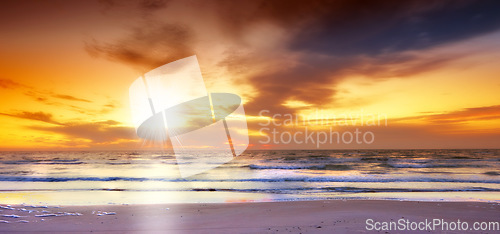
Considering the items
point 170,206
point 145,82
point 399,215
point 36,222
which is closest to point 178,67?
point 145,82

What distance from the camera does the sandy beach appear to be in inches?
272

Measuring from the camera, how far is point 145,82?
40.5 feet

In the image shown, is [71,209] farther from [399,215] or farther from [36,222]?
[399,215]

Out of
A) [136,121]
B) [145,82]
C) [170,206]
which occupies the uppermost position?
[145,82]

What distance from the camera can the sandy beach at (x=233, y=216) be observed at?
22.7 ft

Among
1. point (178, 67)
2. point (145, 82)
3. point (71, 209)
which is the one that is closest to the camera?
point (71, 209)

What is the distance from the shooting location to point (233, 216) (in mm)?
8188

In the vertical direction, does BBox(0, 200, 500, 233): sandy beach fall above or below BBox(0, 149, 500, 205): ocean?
above

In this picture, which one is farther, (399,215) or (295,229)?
(399,215)

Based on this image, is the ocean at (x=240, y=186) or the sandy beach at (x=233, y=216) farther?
the ocean at (x=240, y=186)

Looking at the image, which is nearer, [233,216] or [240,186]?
[233,216]

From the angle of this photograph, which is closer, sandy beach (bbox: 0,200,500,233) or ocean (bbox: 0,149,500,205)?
sandy beach (bbox: 0,200,500,233)

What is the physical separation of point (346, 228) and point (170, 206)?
5.81 meters

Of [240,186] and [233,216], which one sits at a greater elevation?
[233,216]
